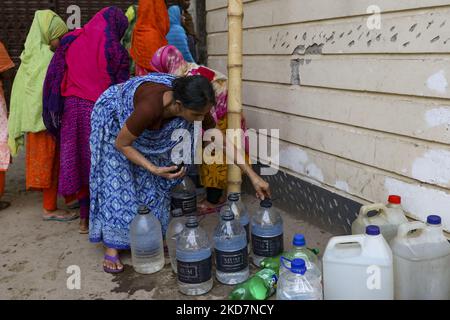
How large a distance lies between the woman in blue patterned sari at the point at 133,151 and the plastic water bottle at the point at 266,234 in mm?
168

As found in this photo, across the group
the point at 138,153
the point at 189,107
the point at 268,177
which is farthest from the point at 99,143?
the point at 268,177

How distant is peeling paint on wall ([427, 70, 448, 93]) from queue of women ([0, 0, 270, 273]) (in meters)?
1.15

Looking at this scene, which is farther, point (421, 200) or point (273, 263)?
point (273, 263)

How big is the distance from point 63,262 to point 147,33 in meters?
2.19

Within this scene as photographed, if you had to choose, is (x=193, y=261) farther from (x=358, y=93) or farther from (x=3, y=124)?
(x=3, y=124)

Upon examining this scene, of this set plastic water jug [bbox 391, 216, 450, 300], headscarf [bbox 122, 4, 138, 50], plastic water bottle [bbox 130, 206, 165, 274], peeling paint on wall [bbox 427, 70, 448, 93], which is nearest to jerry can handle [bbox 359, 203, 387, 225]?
plastic water jug [bbox 391, 216, 450, 300]

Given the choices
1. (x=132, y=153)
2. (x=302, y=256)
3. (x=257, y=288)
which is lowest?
(x=257, y=288)

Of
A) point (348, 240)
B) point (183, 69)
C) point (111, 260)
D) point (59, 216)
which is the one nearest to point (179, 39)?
point (183, 69)

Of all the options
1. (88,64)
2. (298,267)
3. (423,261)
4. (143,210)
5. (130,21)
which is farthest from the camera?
(130,21)

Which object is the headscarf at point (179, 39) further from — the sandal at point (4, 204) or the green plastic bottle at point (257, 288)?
the green plastic bottle at point (257, 288)

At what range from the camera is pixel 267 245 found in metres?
2.97

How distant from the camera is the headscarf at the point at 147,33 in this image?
416cm

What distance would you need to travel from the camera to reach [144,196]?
127 inches

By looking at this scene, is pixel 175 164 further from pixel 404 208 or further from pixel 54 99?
pixel 404 208
